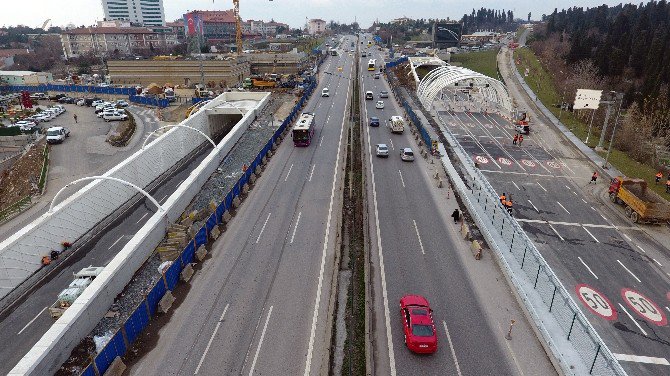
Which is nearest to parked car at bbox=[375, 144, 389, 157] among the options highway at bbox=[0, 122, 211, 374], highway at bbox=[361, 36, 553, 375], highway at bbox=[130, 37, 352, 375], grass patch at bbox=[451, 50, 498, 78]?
highway at bbox=[361, 36, 553, 375]

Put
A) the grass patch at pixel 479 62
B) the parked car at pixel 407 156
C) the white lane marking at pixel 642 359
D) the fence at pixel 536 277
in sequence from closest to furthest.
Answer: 1. the fence at pixel 536 277
2. the white lane marking at pixel 642 359
3. the parked car at pixel 407 156
4. the grass patch at pixel 479 62

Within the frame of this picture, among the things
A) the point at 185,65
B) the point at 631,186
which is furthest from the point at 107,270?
the point at 185,65

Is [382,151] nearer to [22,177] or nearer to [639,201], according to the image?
[639,201]

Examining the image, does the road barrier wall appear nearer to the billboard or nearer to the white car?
the white car

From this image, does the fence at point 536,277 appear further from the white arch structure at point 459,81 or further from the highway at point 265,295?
the white arch structure at point 459,81

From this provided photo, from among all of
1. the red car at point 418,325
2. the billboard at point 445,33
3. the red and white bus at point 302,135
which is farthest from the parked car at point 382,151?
the billboard at point 445,33

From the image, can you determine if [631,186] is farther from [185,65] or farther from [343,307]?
[185,65]
